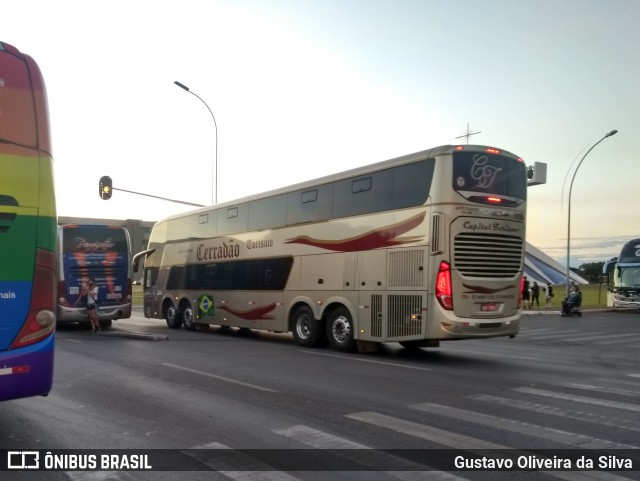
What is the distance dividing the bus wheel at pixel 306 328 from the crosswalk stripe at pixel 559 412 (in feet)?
20.8

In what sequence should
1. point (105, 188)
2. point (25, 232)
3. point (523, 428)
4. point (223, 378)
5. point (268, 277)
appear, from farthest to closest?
point (105, 188), point (268, 277), point (223, 378), point (523, 428), point (25, 232)

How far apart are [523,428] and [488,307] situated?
5.38m

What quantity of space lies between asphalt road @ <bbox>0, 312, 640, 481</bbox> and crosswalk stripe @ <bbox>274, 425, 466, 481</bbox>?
2 cm

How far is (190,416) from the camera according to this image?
21.5 ft

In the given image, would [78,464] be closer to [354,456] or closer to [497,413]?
[354,456]

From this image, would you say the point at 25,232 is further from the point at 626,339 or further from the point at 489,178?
the point at 626,339

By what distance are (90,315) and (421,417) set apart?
14418 mm

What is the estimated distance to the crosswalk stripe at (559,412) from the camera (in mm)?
6477

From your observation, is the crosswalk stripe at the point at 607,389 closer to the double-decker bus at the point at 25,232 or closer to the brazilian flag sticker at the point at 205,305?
the double-decker bus at the point at 25,232

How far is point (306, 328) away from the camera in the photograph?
14531mm

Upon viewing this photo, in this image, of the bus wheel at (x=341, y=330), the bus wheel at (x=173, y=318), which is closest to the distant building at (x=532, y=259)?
the bus wheel at (x=173, y=318)

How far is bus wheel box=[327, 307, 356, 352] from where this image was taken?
13016mm

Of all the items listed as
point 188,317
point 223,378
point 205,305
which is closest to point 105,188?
point 188,317

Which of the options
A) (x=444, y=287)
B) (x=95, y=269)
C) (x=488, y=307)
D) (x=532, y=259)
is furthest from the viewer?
(x=532, y=259)
